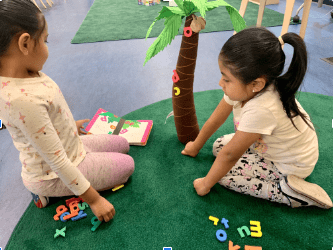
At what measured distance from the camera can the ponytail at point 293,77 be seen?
633 millimetres

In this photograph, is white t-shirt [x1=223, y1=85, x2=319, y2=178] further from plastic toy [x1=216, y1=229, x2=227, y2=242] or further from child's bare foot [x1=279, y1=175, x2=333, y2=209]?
plastic toy [x1=216, y1=229, x2=227, y2=242]

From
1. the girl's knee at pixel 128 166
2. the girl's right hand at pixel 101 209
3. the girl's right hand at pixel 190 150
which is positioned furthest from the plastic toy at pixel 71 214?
the girl's right hand at pixel 190 150

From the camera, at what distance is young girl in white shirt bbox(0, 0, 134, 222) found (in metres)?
0.53

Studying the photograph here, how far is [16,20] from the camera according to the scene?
1.69 ft

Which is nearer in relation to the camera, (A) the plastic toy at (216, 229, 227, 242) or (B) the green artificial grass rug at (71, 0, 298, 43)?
(A) the plastic toy at (216, 229, 227, 242)

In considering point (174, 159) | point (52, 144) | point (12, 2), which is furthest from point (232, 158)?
point (12, 2)

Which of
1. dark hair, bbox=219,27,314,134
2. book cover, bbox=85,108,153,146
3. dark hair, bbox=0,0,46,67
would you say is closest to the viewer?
dark hair, bbox=0,0,46,67

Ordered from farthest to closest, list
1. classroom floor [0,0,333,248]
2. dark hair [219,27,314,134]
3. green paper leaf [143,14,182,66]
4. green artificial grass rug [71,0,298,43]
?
1. green artificial grass rug [71,0,298,43]
2. classroom floor [0,0,333,248]
3. green paper leaf [143,14,182,66]
4. dark hair [219,27,314,134]

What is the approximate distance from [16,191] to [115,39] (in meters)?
1.83

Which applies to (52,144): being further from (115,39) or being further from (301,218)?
(115,39)

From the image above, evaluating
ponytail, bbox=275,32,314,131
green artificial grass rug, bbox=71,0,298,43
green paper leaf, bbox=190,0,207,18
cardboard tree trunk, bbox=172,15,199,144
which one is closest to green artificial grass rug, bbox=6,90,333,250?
cardboard tree trunk, bbox=172,15,199,144

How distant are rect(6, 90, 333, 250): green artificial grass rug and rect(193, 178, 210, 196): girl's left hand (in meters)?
0.02

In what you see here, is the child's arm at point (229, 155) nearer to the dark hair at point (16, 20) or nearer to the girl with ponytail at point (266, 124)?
the girl with ponytail at point (266, 124)

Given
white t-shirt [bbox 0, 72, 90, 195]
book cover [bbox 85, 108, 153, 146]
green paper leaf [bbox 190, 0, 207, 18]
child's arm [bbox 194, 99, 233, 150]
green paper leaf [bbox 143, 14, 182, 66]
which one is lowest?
book cover [bbox 85, 108, 153, 146]
